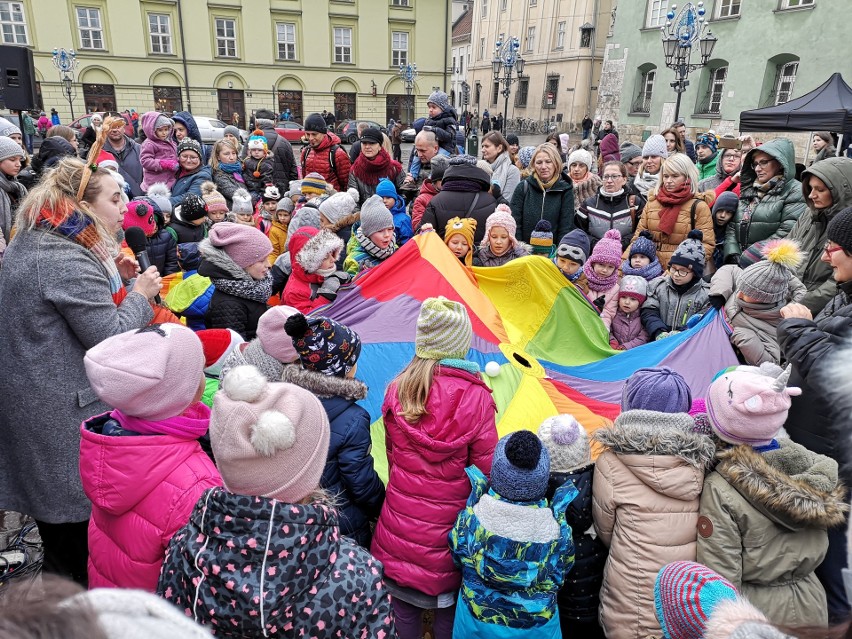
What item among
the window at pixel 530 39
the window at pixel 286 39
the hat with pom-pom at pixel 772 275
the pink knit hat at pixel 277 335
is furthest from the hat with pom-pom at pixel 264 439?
the window at pixel 530 39

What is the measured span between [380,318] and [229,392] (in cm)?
218

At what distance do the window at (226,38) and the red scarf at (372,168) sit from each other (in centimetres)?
2969

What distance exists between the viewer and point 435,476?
7.29ft

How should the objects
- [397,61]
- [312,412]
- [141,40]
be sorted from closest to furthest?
[312,412]
[141,40]
[397,61]

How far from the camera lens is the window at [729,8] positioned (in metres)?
21.1

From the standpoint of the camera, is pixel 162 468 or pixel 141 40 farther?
pixel 141 40

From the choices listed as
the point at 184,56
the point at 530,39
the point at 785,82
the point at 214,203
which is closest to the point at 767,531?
the point at 214,203

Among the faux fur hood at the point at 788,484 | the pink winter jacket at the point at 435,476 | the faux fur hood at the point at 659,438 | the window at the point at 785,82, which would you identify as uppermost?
the window at the point at 785,82

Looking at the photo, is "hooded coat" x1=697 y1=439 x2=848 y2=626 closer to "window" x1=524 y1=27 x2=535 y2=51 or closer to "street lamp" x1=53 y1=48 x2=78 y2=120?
"street lamp" x1=53 y1=48 x2=78 y2=120

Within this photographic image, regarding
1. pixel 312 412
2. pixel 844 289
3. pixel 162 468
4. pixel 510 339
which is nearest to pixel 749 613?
pixel 312 412

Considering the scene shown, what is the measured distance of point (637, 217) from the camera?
5.42 m

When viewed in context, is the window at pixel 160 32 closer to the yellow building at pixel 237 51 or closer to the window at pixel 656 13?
the yellow building at pixel 237 51

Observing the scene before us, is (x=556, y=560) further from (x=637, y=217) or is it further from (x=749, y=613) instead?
(x=637, y=217)

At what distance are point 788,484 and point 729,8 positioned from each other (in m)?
25.3
